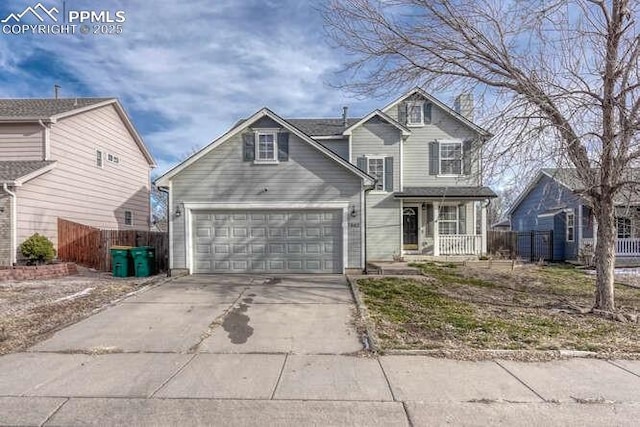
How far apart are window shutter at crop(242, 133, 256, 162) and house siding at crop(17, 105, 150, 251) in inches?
277

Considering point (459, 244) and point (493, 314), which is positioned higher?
point (459, 244)

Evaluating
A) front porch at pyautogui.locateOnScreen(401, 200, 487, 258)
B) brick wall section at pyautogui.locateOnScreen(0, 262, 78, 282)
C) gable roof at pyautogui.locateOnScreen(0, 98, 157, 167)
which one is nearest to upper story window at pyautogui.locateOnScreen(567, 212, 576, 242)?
front porch at pyautogui.locateOnScreen(401, 200, 487, 258)

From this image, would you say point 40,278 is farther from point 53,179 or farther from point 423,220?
point 423,220

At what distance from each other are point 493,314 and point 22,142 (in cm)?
1591

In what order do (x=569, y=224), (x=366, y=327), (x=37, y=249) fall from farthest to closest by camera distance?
(x=569, y=224) < (x=37, y=249) < (x=366, y=327)

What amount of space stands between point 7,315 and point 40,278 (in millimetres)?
5338

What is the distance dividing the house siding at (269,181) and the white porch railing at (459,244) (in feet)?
21.0

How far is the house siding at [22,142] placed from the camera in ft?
48.6

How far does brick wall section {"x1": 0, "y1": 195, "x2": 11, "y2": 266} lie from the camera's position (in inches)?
511

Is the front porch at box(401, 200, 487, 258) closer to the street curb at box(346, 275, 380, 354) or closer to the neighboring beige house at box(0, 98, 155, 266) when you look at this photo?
the street curb at box(346, 275, 380, 354)

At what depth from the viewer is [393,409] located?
13.6 feet

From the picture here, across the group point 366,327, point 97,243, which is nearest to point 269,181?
point 97,243

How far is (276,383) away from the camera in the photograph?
4766mm

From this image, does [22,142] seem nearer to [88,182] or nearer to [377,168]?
[88,182]
